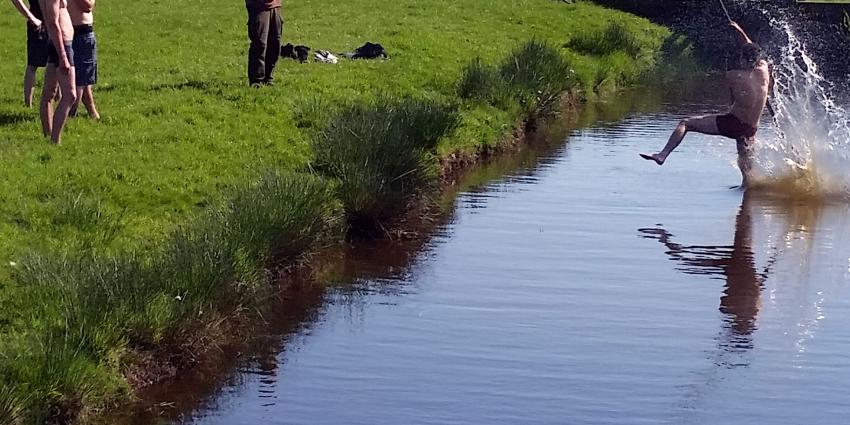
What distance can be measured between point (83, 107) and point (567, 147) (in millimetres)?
5896

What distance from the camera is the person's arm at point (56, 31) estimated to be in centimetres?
1162

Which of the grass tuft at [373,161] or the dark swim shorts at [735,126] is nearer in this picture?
the grass tuft at [373,161]

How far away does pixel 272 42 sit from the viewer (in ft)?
52.0

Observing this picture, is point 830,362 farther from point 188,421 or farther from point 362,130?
point 362,130

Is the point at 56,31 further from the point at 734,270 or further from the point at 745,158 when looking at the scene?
the point at 745,158

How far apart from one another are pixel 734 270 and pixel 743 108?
3461mm

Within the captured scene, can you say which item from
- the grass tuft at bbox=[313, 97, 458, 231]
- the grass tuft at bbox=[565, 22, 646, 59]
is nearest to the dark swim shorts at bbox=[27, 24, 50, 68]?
the grass tuft at bbox=[313, 97, 458, 231]

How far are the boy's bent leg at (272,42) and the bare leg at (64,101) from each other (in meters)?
4.12

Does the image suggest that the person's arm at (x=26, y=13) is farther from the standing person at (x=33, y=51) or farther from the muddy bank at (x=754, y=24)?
the muddy bank at (x=754, y=24)

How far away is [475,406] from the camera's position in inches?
322

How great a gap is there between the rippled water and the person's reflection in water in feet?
0.07

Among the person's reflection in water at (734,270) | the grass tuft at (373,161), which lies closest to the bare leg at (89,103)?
the grass tuft at (373,161)

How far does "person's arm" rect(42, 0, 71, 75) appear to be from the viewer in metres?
11.6

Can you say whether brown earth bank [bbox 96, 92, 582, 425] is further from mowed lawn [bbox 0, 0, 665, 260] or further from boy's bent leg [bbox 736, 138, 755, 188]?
boy's bent leg [bbox 736, 138, 755, 188]
